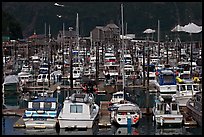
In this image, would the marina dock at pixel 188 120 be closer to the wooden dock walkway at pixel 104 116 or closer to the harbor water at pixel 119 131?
the harbor water at pixel 119 131

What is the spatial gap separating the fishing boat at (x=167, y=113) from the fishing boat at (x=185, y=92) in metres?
3.41

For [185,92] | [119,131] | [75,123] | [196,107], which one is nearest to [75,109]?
[75,123]

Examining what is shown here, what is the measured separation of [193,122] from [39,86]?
44.7ft

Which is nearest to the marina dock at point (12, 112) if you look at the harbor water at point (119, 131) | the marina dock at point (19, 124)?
the marina dock at point (19, 124)

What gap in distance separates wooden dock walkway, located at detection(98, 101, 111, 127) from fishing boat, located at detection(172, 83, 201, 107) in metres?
3.23

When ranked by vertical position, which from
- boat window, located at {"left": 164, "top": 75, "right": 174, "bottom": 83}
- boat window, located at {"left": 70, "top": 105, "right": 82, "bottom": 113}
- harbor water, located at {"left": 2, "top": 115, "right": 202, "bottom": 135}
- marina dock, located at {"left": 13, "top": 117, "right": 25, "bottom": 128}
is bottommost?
harbor water, located at {"left": 2, "top": 115, "right": 202, "bottom": 135}

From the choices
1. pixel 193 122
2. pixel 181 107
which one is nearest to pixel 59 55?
pixel 181 107

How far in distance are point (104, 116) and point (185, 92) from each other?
4479 millimetres

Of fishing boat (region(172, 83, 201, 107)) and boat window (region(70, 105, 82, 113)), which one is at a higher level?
A: fishing boat (region(172, 83, 201, 107))

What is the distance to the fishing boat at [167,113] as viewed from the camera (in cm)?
1884

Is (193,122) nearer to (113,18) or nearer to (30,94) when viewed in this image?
(30,94)

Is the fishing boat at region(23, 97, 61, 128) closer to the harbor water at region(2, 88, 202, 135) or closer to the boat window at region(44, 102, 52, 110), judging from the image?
the boat window at region(44, 102, 52, 110)

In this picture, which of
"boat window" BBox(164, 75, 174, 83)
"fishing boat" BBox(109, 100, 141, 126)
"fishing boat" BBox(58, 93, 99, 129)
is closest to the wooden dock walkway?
"fishing boat" BBox(109, 100, 141, 126)

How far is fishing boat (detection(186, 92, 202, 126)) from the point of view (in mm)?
19259
